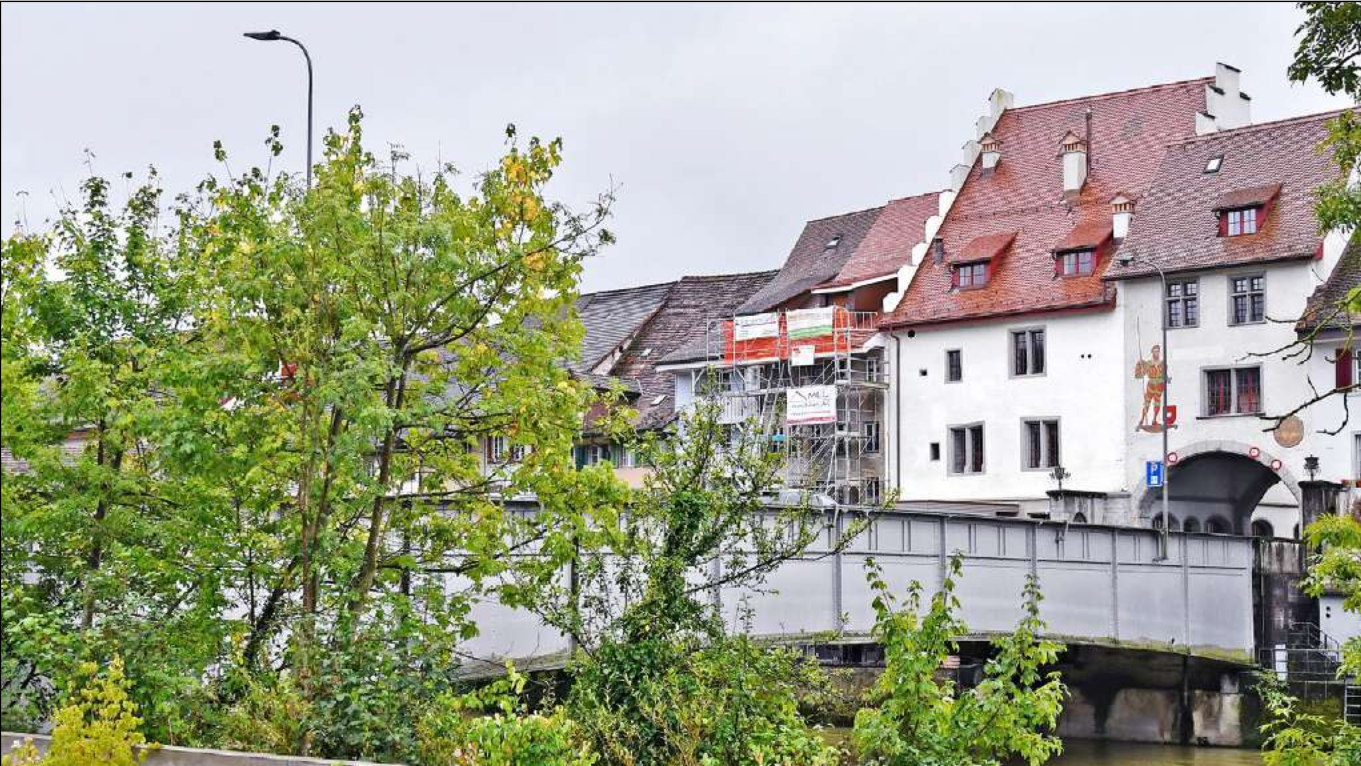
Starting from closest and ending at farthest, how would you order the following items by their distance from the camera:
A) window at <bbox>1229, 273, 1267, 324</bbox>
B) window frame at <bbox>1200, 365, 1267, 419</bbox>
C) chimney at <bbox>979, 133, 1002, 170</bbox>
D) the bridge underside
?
window frame at <bbox>1200, 365, 1267, 419</bbox>
window at <bbox>1229, 273, 1267, 324</bbox>
the bridge underside
chimney at <bbox>979, 133, 1002, 170</bbox>

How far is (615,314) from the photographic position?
8444cm

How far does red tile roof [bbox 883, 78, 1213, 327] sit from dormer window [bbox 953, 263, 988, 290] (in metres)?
0.34

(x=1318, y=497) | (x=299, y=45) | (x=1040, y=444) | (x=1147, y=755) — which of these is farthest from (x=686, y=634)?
(x=1040, y=444)

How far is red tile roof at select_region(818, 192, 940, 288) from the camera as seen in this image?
72375 millimetres

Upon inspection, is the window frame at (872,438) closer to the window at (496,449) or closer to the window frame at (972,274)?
the window frame at (972,274)

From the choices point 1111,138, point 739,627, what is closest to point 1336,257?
point 1111,138

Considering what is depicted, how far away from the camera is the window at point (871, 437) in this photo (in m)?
71.0

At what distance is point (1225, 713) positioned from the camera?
165 feet

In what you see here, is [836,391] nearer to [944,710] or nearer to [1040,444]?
[1040,444]

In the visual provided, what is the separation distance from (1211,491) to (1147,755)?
16958 millimetres

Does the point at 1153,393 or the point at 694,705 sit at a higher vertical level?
the point at 1153,393

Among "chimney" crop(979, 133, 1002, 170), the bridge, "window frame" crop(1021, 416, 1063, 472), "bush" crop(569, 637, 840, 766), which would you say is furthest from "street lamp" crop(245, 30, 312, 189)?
"chimney" crop(979, 133, 1002, 170)

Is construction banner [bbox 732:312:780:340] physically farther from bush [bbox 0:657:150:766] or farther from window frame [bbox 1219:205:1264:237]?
bush [bbox 0:657:150:766]

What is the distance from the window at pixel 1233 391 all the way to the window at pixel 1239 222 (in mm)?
4057
